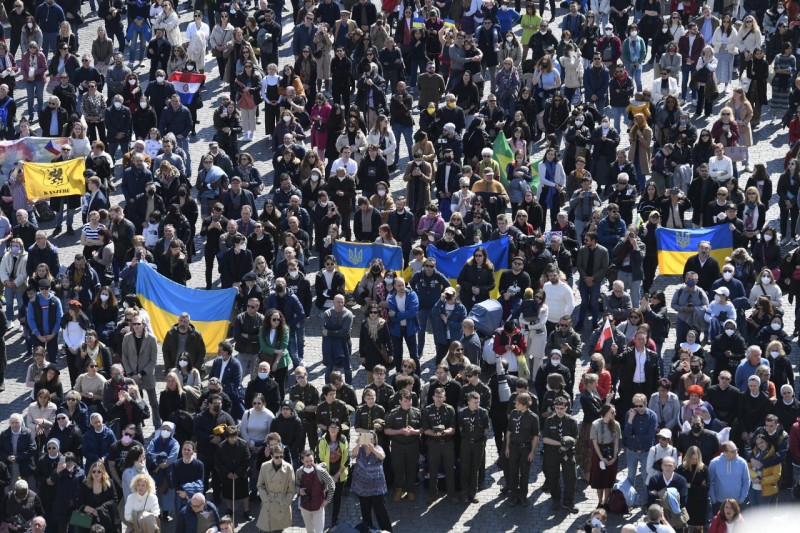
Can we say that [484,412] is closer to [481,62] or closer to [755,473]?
[755,473]

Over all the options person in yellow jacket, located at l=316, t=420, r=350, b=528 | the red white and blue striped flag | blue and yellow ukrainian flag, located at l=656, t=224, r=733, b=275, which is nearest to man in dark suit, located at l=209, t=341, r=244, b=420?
person in yellow jacket, located at l=316, t=420, r=350, b=528

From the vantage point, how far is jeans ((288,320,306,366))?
2655 cm

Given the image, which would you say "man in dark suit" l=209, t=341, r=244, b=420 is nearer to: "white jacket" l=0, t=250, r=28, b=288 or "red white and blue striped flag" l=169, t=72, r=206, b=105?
"white jacket" l=0, t=250, r=28, b=288

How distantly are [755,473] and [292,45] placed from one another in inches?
697

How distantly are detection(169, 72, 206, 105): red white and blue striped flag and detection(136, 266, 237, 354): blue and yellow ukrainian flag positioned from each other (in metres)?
8.36

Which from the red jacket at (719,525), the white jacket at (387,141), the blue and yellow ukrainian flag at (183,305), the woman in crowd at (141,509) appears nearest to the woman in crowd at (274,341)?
the blue and yellow ukrainian flag at (183,305)

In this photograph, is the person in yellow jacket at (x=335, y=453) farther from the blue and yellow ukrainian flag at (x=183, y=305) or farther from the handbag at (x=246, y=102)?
the handbag at (x=246, y=102)

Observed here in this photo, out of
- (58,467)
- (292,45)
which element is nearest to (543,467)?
(58,467)

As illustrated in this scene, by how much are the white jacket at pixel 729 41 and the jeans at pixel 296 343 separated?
14080mm

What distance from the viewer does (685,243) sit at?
A: 29234 millimetres

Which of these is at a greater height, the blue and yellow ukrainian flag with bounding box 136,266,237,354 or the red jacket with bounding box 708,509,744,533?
the blue and yellow ukrainian flag with bounding box 136,266,237,354

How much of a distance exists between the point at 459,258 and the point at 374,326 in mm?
3015

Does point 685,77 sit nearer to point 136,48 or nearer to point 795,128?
point 795,128

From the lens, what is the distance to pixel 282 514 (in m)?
22.9
